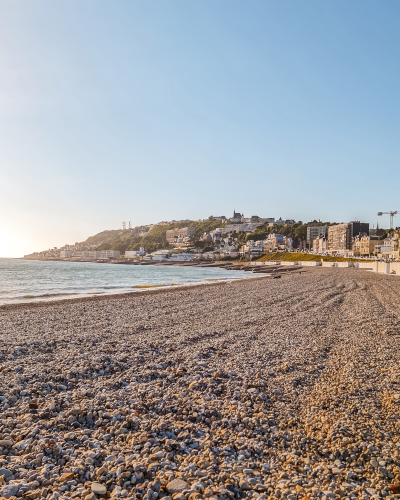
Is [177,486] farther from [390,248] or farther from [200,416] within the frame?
[390,248]

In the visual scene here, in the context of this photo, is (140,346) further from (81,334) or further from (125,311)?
(125,311)

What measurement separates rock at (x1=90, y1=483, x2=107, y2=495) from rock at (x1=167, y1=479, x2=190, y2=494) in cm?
65

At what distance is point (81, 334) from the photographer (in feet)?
32.9

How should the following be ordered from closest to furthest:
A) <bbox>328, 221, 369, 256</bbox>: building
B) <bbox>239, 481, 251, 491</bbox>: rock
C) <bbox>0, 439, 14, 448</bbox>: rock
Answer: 1. <bbox>239, 481, 251, 491</bbox>: rock
2. <bbox>0, 439, 14, 448</bbox>: rock
3. <bbox>328, 221, 369, 256</bbox>: building

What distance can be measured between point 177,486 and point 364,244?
13313 cm

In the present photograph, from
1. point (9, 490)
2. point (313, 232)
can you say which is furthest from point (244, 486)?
point (313, 232)

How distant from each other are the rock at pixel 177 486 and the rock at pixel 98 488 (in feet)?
2.15

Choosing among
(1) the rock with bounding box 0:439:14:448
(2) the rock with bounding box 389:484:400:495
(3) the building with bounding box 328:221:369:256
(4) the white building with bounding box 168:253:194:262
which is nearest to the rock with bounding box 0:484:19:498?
(1) the rock with bounding box 0:439:14:448

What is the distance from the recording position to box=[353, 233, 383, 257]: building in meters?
117

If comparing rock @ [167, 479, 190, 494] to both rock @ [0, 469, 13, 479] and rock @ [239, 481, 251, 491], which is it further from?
rock @ [0, 469, 13, 479]

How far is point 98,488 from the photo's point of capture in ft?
10.7

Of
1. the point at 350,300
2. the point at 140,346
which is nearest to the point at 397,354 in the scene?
the point at 140,346

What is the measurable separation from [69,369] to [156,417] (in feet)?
9.13

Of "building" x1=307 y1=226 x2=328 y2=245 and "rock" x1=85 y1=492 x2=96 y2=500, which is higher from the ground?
"building" x1=307 y1=226 x2=328 y2=245
